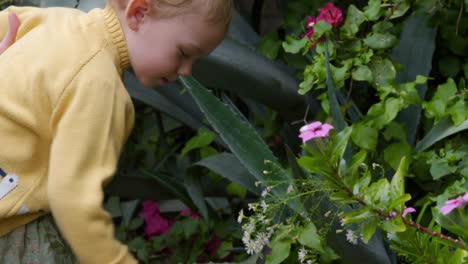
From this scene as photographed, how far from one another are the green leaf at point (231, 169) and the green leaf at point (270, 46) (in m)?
0.44

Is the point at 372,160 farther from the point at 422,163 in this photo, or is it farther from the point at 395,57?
the point at 395,57

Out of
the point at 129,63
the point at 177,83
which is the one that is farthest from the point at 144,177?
the point at 129,63

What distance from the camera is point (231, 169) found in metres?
2.52

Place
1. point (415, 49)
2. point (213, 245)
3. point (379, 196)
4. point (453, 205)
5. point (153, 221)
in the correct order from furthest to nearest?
point (153, 221) → point (213, 245) → point (415, 49) → point (379, 196) → point (453, 205)

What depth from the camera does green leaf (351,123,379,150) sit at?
7.75ft

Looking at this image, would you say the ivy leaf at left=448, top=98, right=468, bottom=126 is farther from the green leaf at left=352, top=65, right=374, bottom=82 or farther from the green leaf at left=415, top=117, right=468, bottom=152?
the green leaf at left=352, top=65, right=374, bottom=82

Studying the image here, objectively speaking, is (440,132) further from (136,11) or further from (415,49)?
(136,11)

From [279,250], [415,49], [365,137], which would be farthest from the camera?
[415,49]

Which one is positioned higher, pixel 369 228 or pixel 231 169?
pixel 369 228

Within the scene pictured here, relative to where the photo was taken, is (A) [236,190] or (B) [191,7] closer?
(B) [191,7]

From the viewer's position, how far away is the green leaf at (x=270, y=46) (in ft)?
9.47

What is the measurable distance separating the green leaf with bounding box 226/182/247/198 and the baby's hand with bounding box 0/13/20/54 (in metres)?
1.15

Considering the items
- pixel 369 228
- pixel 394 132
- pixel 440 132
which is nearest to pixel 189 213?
pixel 394 132

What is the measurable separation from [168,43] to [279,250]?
53 cm
